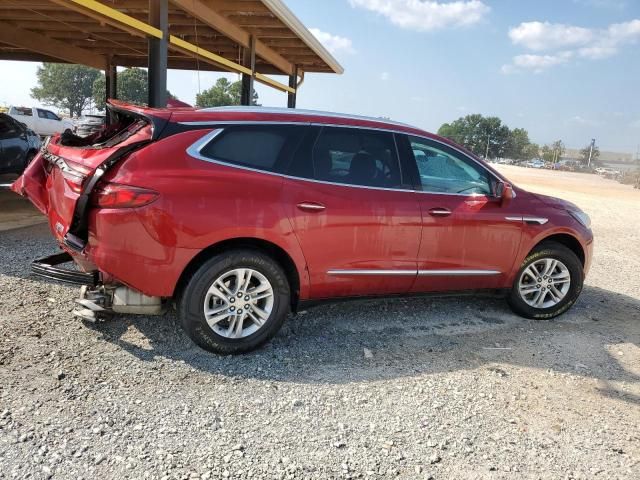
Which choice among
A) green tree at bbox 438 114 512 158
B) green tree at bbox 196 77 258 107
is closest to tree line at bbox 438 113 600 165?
green tree at bbox 438 114 512 158

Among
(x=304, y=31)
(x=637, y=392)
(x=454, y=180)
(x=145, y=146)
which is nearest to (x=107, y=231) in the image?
(x=145, y=146)

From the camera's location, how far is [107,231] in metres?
3.48

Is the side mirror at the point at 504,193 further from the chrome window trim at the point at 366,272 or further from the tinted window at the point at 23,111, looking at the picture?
the tinted window at the point at 23,111

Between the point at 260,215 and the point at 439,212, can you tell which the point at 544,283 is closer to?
the point at 439,212

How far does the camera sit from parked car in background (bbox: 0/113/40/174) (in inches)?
422

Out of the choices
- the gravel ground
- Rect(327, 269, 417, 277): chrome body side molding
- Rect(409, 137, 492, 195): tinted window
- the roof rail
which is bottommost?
the gravel ground

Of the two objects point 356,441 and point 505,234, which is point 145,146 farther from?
point 505,234

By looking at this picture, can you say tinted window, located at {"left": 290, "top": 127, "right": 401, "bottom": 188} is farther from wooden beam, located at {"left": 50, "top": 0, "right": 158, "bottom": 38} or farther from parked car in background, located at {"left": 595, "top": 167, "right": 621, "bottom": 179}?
parked car in background, located at {"left": 595, "top": 167, "right": 621, "bottom": 179}

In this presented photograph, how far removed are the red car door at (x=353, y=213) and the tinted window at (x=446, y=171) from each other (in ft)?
0.74

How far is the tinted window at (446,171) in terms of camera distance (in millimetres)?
4508

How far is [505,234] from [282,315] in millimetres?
2163

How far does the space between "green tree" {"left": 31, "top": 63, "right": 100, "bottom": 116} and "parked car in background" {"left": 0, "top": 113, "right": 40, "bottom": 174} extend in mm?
84850

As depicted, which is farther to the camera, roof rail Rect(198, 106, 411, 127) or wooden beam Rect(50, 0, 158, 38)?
wooden beam Rect(50, 0, 158, 38)

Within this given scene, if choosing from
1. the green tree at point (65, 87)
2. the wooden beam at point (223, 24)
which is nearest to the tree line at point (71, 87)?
the green tree at point (65, 87)
